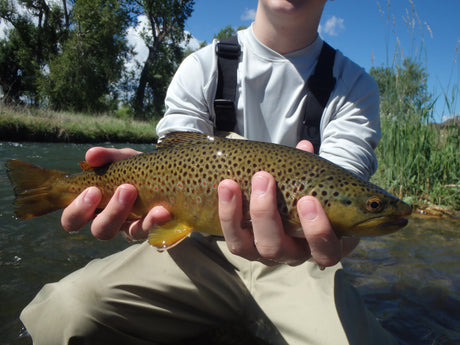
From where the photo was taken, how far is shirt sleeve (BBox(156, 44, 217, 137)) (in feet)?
7.30

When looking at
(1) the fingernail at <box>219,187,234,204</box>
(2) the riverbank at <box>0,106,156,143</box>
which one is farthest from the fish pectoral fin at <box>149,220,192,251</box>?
(2) the riverbank at <box>0,106,156,143</box>

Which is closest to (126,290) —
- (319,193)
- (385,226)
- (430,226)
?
(319,193)

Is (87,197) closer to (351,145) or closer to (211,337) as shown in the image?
(211,337)

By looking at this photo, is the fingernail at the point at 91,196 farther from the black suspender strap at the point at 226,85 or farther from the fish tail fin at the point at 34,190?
the black suspender strap at the point at 226,85

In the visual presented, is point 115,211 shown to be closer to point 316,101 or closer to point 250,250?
point 250,250

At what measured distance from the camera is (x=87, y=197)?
1.75 metres

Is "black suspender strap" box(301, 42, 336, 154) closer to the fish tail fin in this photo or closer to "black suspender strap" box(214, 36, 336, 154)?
"black suspender strap" box(214, 36, 336, 154)

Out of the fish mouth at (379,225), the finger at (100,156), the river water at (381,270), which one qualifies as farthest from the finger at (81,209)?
the fish mouth at (379,225)

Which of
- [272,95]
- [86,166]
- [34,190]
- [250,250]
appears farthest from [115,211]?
[272,95]

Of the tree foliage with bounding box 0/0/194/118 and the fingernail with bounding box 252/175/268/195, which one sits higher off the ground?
the tree foliage with bounding box 0/0/194/118

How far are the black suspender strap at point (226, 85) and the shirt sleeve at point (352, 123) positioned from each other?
67 centimetres

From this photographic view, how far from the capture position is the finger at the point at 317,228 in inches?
53.1

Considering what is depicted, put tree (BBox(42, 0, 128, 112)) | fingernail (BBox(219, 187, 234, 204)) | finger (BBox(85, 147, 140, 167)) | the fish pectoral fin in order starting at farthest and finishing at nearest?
tree (BBox(42, 0, 128, 112))
finger (BBox(85, 147, 140, 167))
the fish pectoral fin
fingernail (BBox(219, 187, 234, 204))

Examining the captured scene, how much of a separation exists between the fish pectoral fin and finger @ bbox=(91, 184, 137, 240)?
7.9 inches
